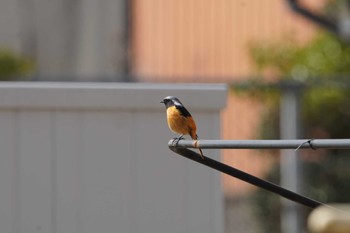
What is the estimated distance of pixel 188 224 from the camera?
5086 millimetres

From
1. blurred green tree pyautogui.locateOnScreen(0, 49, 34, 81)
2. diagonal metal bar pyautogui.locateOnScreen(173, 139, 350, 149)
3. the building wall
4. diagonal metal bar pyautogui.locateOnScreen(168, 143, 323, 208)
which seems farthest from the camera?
the building wall

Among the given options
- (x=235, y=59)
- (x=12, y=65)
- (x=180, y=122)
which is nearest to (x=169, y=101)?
(x=180, y=122)

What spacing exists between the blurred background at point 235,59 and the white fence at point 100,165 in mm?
4696

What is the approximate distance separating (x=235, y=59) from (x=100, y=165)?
9.61 metres

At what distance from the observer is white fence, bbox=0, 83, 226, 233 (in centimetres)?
502

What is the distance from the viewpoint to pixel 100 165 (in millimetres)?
5055

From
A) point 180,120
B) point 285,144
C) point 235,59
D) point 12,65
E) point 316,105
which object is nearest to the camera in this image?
point 285,144

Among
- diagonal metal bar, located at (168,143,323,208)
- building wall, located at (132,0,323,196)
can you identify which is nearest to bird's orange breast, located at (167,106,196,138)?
diagonal metal bar, located at (168,143,323,208)

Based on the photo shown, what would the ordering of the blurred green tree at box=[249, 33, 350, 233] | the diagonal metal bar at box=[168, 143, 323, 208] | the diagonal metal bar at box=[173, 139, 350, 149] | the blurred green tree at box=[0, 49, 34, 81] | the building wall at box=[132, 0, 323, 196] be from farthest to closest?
the building wall at box=[132, 0, 323, 196] → the blurred green tree at box=[0, 49, 34, 81] → the blurred green tree at box=[249, 33, 350, 233] → the diagonal metal bar at box=[168, 143, 323, 208] → the diagonal metal bar at box=[173, 139, 350, 149]

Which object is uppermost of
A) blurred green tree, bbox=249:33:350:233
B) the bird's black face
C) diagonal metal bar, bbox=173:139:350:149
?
the bird's black face

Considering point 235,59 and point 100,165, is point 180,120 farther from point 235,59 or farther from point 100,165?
point 235,59

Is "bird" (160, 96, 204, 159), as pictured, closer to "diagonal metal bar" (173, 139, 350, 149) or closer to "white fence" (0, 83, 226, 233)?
"white fence" (0, 83, 226, 233)

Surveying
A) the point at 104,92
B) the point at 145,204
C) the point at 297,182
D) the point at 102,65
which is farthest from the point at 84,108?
the point at 102,65

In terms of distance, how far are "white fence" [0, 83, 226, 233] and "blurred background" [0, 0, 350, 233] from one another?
4.70 meters
